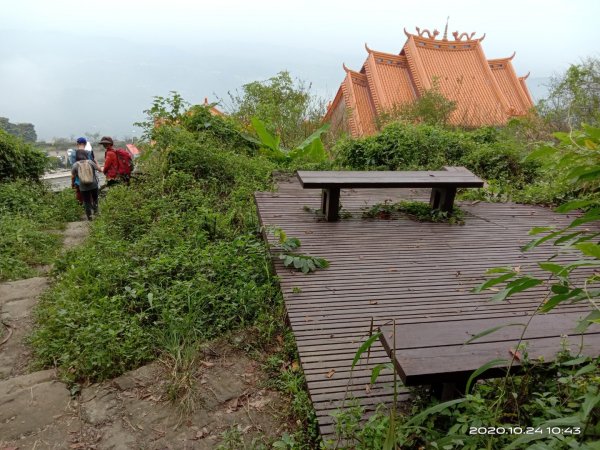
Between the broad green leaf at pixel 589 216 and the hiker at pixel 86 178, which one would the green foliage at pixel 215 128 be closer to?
the hiker at pixel 86 178

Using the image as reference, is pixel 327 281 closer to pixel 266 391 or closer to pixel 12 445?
pixel 266 391

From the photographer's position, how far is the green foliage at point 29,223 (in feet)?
15.0

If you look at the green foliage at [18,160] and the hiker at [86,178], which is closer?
the hiker at [86,178]

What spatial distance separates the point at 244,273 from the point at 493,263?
2253mm

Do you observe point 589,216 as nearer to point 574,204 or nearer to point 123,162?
point 574,204

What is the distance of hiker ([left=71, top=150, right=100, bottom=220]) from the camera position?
605cm

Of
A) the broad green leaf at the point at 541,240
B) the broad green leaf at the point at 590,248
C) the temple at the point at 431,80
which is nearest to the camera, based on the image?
the broad green leaf at the point at 590,248

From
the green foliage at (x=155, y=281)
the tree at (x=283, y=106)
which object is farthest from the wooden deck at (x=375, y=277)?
the tree at (x=283, y=106)

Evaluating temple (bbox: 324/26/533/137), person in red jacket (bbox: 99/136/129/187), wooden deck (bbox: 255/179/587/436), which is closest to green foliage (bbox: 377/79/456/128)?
temple (bbox: 324/26/533/137)

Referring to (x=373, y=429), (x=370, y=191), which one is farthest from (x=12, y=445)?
(x=370, y=191)

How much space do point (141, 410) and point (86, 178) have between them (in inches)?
177

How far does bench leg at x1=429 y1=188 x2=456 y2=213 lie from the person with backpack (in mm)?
4649

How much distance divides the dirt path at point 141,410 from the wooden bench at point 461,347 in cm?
87

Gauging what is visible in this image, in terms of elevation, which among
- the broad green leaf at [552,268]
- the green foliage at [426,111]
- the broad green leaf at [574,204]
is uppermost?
the green foliage at [426,111]
